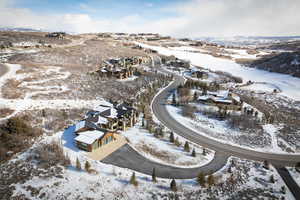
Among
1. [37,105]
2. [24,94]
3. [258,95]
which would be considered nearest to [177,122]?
[37,105]

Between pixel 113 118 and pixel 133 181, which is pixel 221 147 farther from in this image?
pixel 113 118

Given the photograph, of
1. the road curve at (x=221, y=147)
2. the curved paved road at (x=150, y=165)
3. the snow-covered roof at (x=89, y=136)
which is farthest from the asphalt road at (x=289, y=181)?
the snow-covered roof at (x=89, y=136)

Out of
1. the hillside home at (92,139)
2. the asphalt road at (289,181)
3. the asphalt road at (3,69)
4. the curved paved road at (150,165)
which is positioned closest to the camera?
the asphalt road at (289,181)

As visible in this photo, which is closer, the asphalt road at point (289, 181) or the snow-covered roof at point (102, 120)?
the asphalt road at point (289, 181)

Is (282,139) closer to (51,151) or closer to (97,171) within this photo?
(97,171)

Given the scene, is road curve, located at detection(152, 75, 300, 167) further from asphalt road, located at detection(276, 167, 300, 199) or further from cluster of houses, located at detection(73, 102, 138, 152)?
cluster of houses, located at detection(73, 102, 138, 152)

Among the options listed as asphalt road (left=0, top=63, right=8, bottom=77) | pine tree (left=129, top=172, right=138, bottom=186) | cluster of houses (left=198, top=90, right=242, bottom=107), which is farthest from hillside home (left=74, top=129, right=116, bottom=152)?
asphalt road (left=0, top=63, right=8, bottom=77)

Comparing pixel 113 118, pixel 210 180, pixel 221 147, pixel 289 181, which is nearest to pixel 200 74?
pixel 221 147

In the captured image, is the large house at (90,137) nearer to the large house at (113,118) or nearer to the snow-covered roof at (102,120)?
the large house at (113,118)
